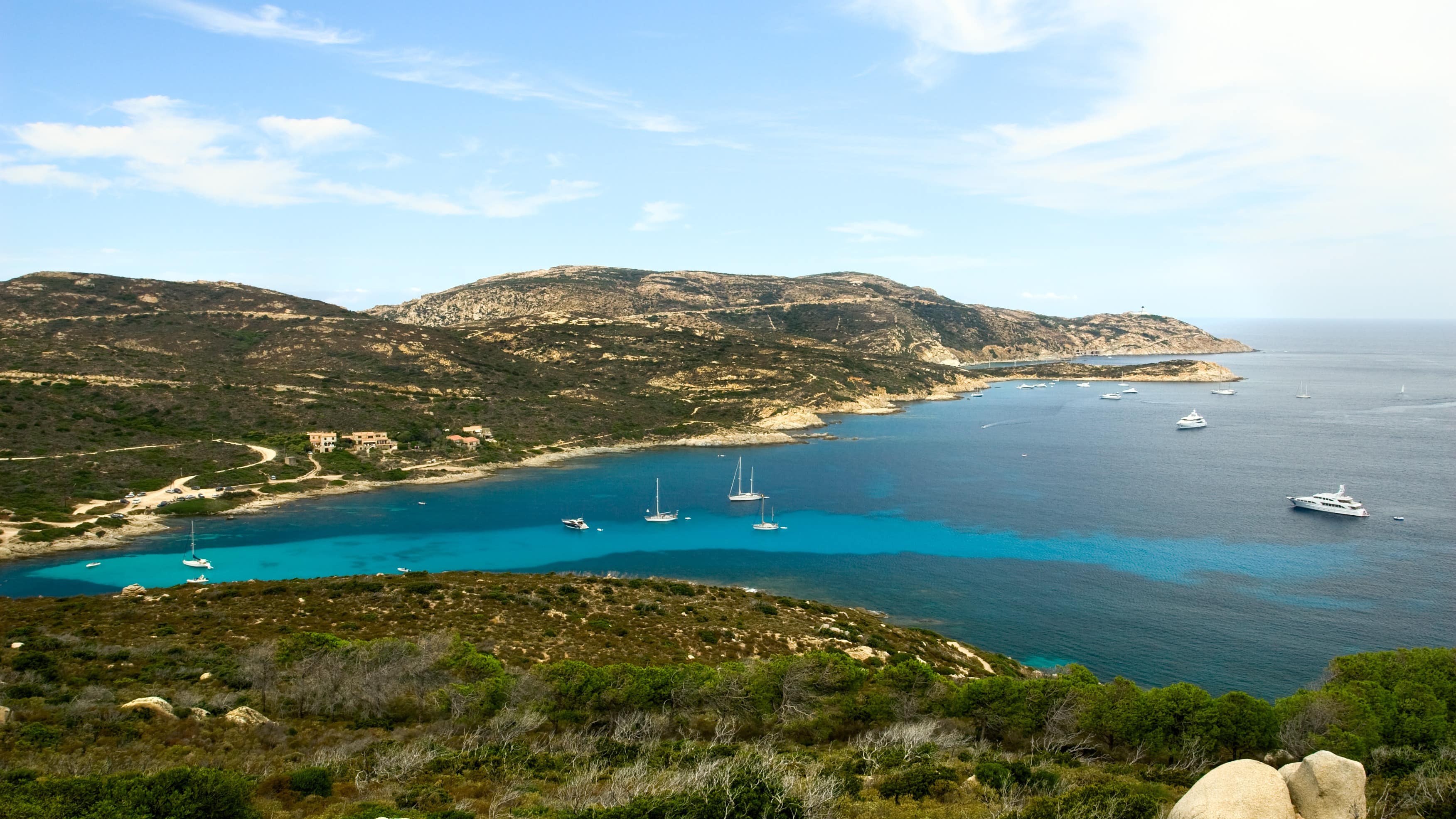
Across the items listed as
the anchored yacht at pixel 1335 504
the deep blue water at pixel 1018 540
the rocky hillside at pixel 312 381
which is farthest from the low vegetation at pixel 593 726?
the rocky hillside at pixel 312 381

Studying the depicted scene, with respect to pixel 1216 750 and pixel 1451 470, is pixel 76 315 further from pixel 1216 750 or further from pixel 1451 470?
pixel 1451 470

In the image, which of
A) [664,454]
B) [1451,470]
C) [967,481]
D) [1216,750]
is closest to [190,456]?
[664,454]

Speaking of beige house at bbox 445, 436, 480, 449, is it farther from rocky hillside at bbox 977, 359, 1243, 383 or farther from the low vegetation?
rocky hillside at bbox 977, 359, 1243, 383

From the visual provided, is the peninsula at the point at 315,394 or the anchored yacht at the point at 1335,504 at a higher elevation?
the peninsula at the point at 315,394

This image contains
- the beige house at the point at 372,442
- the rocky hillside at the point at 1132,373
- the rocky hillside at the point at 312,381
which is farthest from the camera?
the rocky hillside at the point at 1132,373

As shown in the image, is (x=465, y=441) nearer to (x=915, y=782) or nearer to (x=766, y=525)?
(x=766, y=525)

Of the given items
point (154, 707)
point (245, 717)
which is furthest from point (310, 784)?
point (154, 707)

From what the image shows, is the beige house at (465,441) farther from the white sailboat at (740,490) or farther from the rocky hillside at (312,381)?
the white sailboat at (740,490)
